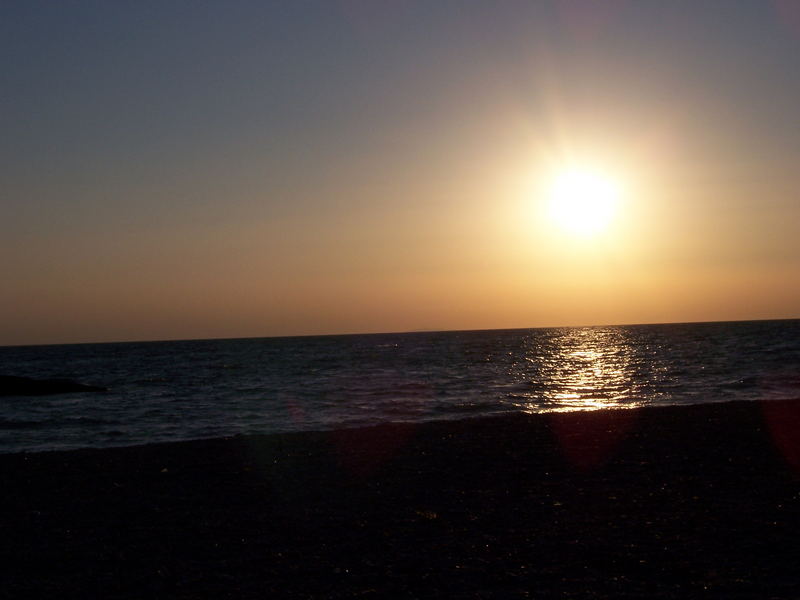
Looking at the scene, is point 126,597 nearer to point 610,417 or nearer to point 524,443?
point 524,443

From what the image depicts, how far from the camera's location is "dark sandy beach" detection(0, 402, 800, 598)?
8.40m

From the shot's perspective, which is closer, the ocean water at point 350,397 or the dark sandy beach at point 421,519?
the dark sandy beach at point 421,519

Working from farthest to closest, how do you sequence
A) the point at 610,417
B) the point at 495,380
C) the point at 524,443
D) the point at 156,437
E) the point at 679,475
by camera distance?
the point at 495,380
the point at 156,437
the point at 610,417
the point at 524,443
the point at 679,475

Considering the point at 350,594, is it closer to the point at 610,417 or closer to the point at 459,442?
the point at 459,442

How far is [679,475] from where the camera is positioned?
1336 centimetres

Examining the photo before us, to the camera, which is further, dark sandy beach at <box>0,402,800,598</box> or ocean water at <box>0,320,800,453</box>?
ocean water at <box>0,320,800,453</box>

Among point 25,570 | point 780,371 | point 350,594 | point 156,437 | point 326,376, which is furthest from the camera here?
point 326,376

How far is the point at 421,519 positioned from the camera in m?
11.1

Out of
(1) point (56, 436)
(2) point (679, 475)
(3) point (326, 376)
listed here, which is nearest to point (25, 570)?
(2) point (679, 475)

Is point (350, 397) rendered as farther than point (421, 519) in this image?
Yes

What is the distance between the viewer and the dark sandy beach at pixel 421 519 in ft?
27.6

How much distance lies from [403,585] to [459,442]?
10.4m

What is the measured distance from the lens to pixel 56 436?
93.7 feet

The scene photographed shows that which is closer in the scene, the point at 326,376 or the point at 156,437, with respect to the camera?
the point at 156,437
